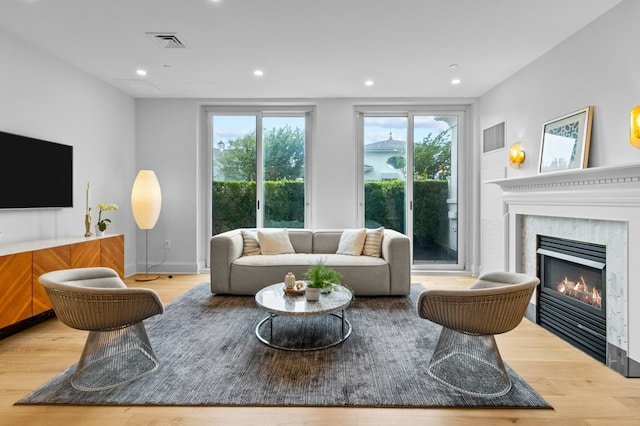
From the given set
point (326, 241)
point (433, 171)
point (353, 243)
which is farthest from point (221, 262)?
point (433, 171)

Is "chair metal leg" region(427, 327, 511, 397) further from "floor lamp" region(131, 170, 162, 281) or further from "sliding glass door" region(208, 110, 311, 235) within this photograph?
"floor lamp" region(131, 170, 162, 281)

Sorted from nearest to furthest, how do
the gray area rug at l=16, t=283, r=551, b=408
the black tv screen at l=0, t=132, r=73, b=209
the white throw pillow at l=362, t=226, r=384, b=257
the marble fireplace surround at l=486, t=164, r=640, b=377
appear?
1. the gray area rug at l=16, t=283, r=551, b=408
2. the marble fireplace surround at l=486, t=164, r=640, b=377
3. the black tv screen at l=0, t=132, r=73, b=209
4. the white throw pillow at l=362, t=226, r=384, b=257

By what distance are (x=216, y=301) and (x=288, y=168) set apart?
234 centimetres

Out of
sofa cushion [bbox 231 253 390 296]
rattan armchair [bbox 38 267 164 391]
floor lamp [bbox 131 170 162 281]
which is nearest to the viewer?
rattan armchair [bbox 38 267 164 391]

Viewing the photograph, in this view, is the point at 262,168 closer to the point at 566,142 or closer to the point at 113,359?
the point at 113,359

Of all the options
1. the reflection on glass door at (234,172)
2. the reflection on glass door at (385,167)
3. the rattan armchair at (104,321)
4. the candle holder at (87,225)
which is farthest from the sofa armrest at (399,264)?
the candle holder at (87,225)

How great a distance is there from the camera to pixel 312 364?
231cm

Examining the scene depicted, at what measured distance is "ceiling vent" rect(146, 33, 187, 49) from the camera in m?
3.16

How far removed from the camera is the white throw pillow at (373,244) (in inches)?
163

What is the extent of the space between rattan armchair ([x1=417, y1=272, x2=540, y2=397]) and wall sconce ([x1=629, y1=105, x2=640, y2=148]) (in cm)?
121

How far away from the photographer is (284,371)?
87.1 inches

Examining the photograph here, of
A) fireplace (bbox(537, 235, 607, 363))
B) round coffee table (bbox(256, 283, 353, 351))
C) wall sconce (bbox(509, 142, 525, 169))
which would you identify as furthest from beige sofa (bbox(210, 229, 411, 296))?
wall sconce (bbox(509, 142, 525, 169))

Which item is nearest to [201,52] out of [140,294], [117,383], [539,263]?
[140,294]

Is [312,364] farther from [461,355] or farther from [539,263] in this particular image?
[539,263]
